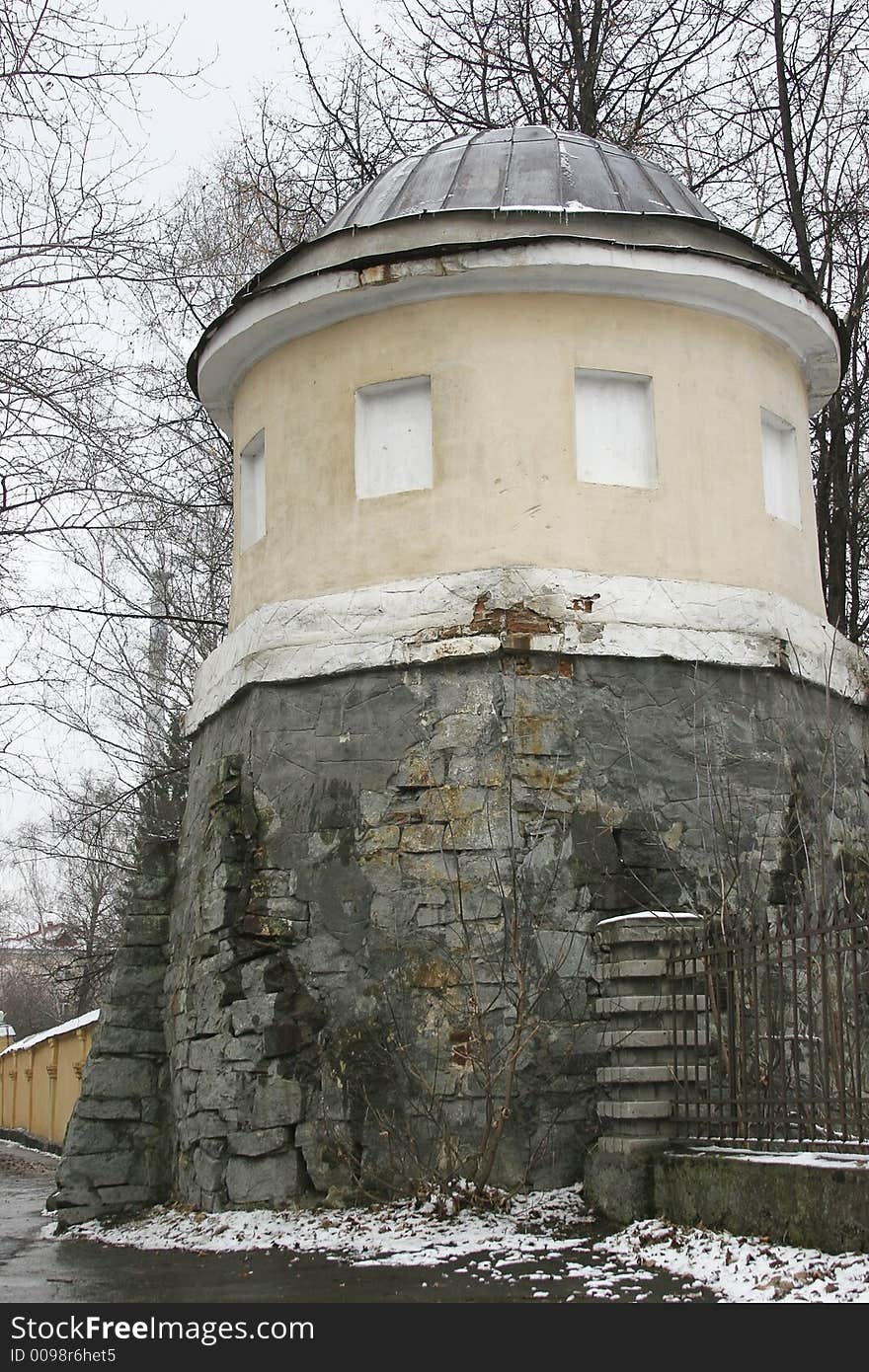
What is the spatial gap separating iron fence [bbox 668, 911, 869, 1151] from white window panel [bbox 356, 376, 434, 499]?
3761 mm

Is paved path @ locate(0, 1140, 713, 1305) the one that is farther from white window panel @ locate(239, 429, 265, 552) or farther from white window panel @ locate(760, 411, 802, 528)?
white window panel @ locate(760, 411, 802, 528)

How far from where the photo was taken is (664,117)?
18.4m

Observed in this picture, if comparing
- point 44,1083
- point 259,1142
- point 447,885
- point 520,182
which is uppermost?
point 520,182

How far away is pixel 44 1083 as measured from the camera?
2669 centimetres

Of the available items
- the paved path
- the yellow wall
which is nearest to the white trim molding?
the paved path

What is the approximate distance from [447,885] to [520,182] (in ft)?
16.9

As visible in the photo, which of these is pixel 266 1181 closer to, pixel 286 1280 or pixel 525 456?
pixel 286 1280

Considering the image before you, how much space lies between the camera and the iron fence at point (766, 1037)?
7129 mm

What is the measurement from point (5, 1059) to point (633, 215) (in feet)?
88.4

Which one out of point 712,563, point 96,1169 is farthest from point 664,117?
point 96,1169

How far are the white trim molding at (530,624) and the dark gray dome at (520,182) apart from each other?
105 inches

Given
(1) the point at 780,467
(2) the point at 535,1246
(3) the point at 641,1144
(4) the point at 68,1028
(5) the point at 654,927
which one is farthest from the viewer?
(4) the point at 68,1028

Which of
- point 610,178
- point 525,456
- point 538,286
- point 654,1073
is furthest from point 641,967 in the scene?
point 610,178

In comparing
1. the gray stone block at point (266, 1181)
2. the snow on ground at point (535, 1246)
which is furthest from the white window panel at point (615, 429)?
the gray stone block at point (266, 1181)
